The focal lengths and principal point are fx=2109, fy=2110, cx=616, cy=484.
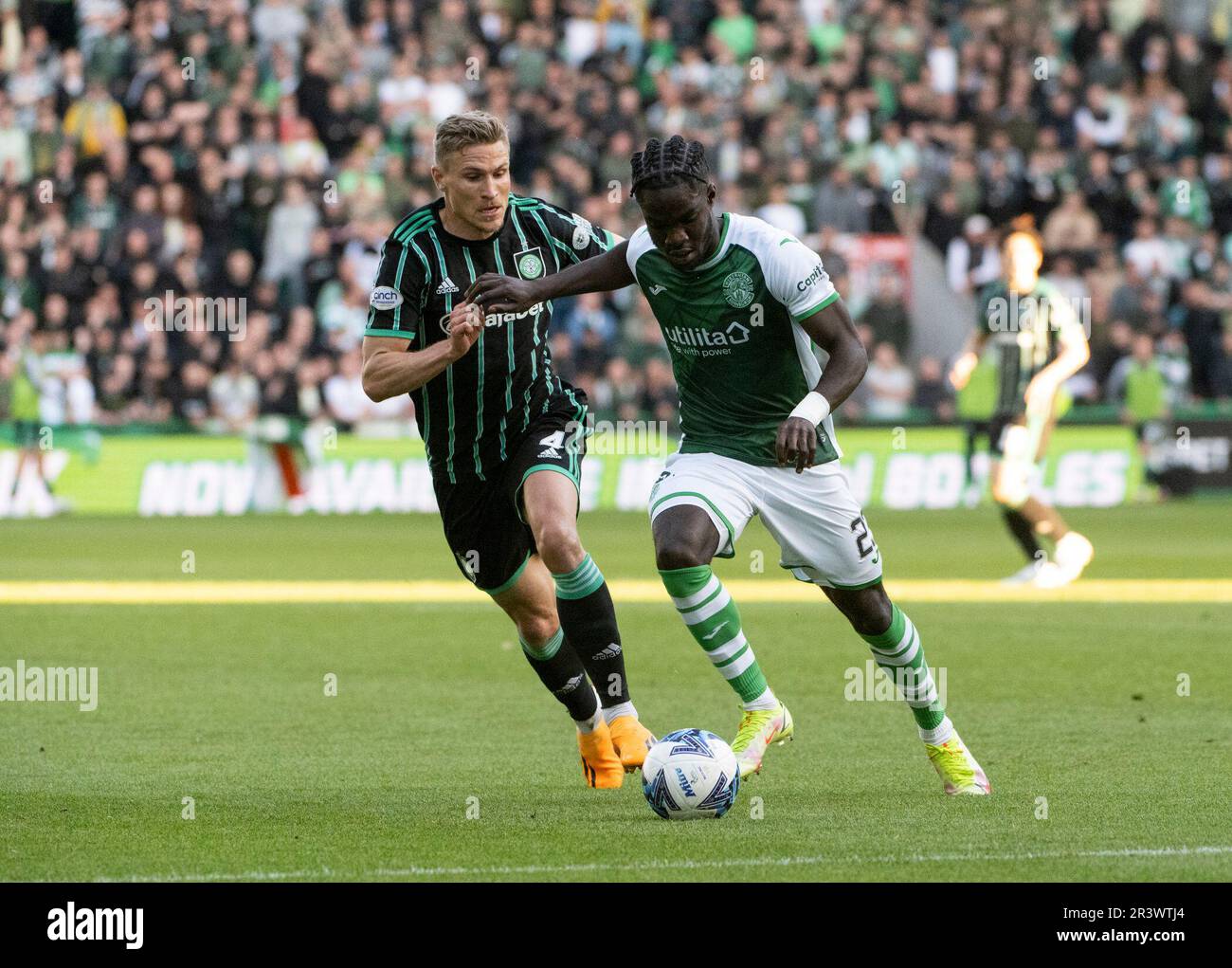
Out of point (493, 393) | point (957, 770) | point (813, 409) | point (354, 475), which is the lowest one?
point (957, 770)

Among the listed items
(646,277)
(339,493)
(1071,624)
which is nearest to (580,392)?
(646,277)

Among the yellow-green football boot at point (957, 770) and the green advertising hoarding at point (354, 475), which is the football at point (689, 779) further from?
the green advertising hoarding at point (354, 475)

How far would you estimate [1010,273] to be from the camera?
51.2 ft

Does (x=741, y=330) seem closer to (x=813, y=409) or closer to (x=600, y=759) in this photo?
(x=813, y=409)

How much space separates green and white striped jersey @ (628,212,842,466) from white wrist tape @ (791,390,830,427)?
0.19 meters

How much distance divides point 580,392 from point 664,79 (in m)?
18.8

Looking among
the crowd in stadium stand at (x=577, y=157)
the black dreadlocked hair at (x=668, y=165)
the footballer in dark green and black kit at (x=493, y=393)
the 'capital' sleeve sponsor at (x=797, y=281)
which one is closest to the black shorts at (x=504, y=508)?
the footballer in dark green and black kit at (x=493, y=393)

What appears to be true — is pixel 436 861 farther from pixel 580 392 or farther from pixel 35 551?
pixel 35 551

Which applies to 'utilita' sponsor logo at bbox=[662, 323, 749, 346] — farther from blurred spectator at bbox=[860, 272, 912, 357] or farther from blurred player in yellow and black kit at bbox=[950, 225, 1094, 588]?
blurred spectator at bbox=[860, 272, 912, 357]

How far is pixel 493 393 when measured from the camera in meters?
8.05

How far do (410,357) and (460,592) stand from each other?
822cm

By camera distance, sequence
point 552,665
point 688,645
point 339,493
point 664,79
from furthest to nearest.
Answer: point 664,79
point 339,493
point 688,645
point 552,665

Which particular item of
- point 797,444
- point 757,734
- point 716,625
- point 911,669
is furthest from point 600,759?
point 797,444

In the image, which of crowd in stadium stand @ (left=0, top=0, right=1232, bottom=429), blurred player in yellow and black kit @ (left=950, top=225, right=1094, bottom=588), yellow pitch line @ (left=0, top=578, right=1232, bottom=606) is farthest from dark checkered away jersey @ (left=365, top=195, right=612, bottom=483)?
crowd in stadium stand @ (left=0, top=0, right=1232, bottom=429)
